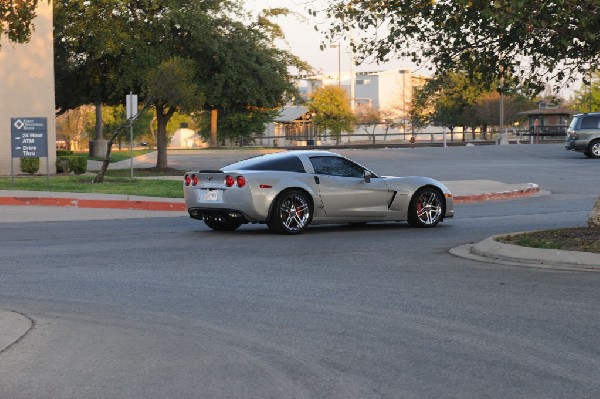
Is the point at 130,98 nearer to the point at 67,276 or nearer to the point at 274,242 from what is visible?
the point at 274,242

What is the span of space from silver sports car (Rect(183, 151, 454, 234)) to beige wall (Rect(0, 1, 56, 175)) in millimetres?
20528

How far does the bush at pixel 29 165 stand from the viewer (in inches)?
1444

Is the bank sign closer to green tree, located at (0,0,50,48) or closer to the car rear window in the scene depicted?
green tree, located at (0,0,50,48)

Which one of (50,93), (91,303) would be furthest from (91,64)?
(91,303)

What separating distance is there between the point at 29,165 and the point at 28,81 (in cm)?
298

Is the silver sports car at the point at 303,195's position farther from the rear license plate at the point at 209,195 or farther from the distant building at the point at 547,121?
the distant building at the point at 547,121

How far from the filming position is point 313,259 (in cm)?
1399

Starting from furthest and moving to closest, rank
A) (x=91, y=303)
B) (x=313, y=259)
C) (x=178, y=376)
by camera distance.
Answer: (x=313, y=259) → (x=91, y=303) → (x=178, y=376)

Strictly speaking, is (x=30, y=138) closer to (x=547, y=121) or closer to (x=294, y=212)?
(x=294, y=212)

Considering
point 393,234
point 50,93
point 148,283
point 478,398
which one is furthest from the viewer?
point 50,93

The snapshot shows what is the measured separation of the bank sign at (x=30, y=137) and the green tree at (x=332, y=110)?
7517cm

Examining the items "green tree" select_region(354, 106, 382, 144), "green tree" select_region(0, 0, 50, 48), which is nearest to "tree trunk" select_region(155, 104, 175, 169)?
"green tree" select_region(0, 0, 50, 48)

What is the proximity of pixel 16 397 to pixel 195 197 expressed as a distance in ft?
36.7

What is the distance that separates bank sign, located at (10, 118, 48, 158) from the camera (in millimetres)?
28797
